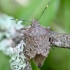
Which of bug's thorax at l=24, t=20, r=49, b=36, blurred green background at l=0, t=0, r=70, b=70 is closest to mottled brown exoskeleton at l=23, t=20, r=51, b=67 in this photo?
bug's thorax at l=24, t=20, r=49, b=36

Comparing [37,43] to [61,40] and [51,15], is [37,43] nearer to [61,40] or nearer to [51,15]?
[61,40]

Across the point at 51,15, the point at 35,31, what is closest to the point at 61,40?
the point at 35,31

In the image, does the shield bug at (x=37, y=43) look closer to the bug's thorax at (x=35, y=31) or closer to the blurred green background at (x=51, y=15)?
the bug's thorax at (x=35, y=31)

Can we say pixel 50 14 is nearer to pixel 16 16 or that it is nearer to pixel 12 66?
pixel 16 16

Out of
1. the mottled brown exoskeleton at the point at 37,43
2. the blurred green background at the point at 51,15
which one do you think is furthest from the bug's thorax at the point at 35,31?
the blurred green background at the point at 51,15

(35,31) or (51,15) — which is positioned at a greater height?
(51,15)

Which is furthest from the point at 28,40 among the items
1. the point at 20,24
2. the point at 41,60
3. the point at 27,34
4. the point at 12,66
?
the point at 20,24

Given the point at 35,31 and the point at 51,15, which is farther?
the point at 51,15
